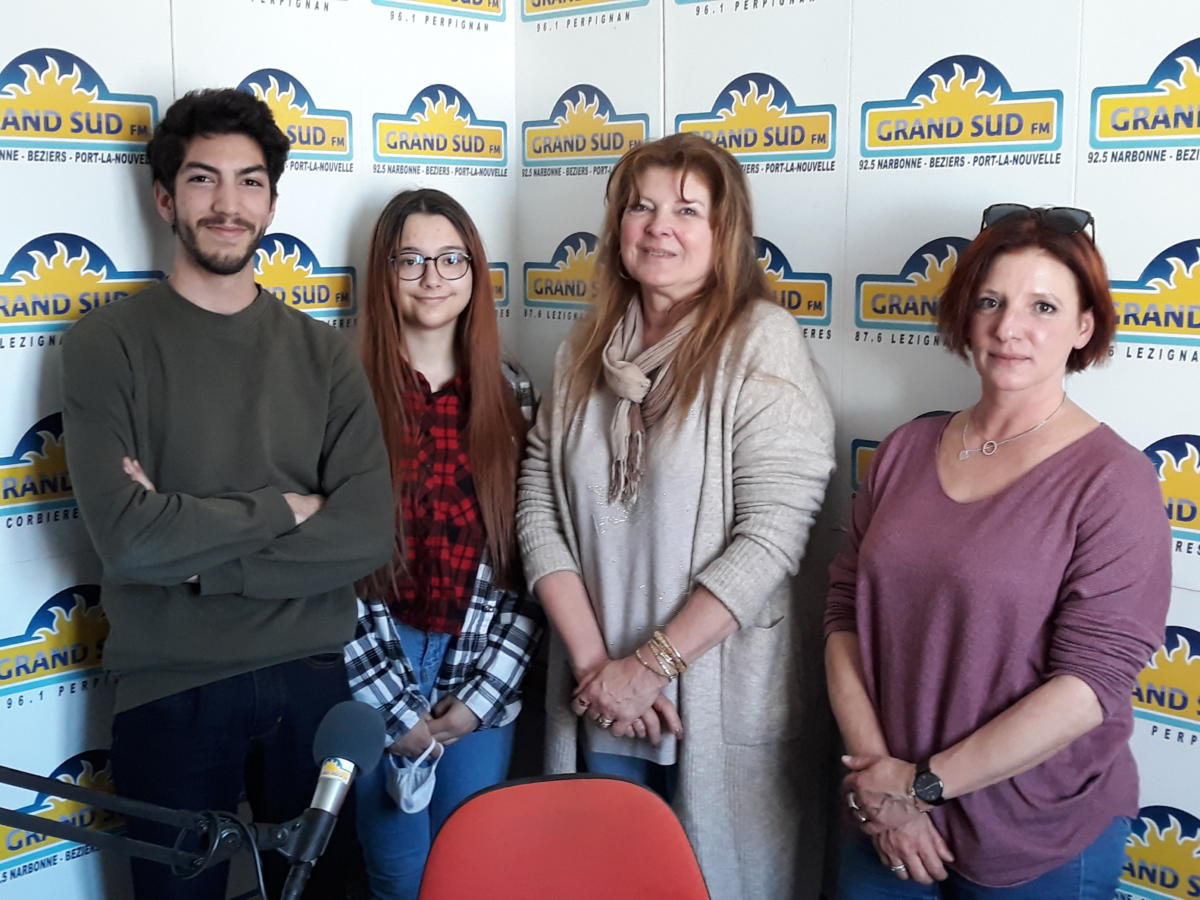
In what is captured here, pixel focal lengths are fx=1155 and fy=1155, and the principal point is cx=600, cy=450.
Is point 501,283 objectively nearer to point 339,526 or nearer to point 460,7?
point 460,7

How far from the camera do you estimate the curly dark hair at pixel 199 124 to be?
215cm

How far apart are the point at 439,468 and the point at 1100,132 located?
4.63 ft

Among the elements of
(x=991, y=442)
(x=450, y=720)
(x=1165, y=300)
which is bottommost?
(x=450, y=720)

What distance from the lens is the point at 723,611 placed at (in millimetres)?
2084

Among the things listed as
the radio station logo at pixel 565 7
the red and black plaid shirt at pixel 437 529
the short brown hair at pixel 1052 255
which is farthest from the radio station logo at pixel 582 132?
the short brown hair at pixel 1052 255

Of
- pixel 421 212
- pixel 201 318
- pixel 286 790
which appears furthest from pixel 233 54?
pixel 286 790

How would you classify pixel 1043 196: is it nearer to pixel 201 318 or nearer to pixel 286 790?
pixel 201 318

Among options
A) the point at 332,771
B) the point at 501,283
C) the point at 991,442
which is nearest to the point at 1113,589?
the point at 991,442

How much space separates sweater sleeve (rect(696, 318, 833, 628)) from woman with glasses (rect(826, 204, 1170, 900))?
20cm

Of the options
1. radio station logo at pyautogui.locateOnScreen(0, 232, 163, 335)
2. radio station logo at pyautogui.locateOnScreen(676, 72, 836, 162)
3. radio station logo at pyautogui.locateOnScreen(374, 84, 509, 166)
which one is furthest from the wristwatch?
radio station logo at pyautogui.locateOnScreen(374, 84, 509, 166)

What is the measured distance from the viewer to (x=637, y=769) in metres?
2.30

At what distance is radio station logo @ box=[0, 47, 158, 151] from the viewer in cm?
214

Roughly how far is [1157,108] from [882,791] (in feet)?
4.11

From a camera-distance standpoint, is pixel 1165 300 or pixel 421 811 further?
pixel 421 811
